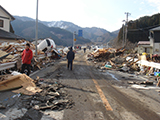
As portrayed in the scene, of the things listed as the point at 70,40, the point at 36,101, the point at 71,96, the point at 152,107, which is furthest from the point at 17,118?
the point at 70,40

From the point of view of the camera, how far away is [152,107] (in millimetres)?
3807

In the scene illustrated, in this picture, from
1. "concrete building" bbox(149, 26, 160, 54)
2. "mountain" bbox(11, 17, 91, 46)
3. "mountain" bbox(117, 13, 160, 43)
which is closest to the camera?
"concrete building" bbox(149, 26, 160, 54)

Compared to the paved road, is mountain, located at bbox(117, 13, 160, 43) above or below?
above

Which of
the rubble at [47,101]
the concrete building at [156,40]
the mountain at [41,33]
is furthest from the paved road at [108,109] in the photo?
the mountain at [41,33]

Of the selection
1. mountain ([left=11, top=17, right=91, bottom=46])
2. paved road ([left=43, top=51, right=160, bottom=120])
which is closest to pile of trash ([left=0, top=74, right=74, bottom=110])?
paved road ([left=43, top=51, right=160, bottom=120])

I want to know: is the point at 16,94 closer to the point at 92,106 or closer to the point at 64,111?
the point at 64,111

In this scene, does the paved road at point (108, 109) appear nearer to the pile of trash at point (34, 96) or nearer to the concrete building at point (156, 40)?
the pile of trash at point (34, 96)

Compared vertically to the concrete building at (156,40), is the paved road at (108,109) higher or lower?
lower

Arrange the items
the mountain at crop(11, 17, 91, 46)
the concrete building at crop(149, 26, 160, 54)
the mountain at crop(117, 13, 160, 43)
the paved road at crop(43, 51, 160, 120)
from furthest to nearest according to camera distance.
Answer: the mountain at crop(11, 17, 91, 46) < the mountain at crop(117, 13, 160, 43) < the concrete building at crop(149, 26, 160, 54) < the paved road at crop(43, 51, 160, 120)

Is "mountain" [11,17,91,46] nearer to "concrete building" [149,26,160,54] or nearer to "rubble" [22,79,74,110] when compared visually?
"concrete building" [149,26,160,54]

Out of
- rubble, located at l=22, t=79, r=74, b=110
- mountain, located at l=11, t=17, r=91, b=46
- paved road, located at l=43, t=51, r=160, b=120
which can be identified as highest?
mountain, located at l=11, t=17, r=91, b=46

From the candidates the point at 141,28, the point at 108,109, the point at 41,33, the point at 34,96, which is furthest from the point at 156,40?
the point at 41,33

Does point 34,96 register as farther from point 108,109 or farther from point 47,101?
point 108,109

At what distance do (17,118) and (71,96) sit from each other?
182 centimetres
